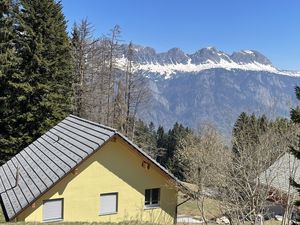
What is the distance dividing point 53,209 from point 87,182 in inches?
68.0

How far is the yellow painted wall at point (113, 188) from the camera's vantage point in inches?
601

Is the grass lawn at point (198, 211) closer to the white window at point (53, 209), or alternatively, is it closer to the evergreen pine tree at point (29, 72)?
the evergreen pine tree at point (29, 72)

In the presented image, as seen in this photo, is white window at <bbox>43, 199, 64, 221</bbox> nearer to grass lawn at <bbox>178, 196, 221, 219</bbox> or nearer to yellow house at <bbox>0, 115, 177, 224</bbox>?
yellow house at <bbox>0, 115, 177, 224</bbox>

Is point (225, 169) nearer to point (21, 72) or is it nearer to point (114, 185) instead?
point (114, 185)

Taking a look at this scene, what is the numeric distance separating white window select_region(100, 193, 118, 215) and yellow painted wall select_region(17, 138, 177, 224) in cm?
18

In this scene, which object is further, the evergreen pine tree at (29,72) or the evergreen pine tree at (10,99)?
the evergreen pine tree at (29,72)

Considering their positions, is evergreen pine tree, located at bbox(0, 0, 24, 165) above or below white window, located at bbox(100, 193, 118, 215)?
above

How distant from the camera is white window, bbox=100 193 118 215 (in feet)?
53.3

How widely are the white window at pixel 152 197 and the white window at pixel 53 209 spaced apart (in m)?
4.21

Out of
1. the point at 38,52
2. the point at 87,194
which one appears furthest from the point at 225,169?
the point at 38,52

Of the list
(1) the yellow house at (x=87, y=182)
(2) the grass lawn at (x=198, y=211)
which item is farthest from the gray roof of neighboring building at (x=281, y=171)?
(2) the grass lawn at (x=198, y=211)

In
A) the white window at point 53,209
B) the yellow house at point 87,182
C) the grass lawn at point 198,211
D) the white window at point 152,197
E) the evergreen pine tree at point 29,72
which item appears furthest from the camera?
the grass lawn at point 198,211

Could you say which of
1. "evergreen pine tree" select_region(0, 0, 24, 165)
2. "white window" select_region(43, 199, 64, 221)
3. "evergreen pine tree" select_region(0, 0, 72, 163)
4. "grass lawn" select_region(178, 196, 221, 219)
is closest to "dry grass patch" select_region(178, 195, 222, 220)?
"grass lawn" select_region(178, 196, 221, 219)

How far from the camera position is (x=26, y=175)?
16.0 m
